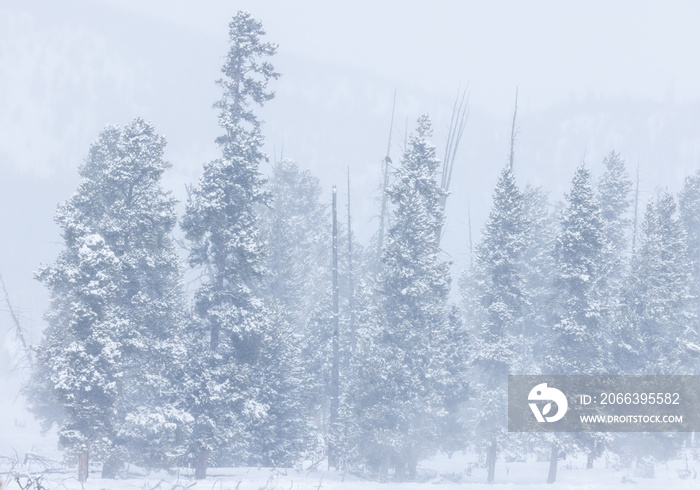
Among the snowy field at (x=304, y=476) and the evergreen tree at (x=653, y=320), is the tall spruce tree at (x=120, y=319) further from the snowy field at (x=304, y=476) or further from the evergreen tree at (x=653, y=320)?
the evergreen tree at (x=653, y=320)

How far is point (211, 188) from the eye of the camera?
29625mm

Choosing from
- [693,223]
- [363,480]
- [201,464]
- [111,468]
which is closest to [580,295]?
[363,480]

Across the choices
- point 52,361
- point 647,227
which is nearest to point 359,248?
point 647,227

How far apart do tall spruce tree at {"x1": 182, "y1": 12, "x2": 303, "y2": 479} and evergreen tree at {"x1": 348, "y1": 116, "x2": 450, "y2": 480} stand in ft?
19.7

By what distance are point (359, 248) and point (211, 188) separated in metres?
33.4

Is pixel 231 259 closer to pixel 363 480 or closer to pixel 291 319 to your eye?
pixel 363 480

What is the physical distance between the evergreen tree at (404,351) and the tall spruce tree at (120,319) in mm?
9014

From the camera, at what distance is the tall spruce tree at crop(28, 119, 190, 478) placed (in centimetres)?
2652

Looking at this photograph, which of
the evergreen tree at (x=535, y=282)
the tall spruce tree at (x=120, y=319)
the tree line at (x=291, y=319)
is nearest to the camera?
the tall spruce tree at (x=120, y=319)

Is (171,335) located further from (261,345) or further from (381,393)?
(381,393)

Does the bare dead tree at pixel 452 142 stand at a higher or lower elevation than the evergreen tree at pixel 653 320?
higher

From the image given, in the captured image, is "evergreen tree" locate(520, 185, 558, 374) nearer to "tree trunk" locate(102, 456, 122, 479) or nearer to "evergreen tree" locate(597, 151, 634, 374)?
"evergreen tree" locate(597, 151, 634, 374)

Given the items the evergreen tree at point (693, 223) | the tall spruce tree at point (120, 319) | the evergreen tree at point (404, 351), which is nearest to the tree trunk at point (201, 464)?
the tall spruce tree at point (120, 319)

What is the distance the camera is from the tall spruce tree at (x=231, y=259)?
29.1 meters
